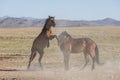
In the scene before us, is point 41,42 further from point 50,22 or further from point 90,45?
point 90,45

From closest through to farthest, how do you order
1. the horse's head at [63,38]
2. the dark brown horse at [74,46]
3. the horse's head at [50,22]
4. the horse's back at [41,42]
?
1. the horse's head at [63,38]
2. the dark brown horse at [74,46]
3. the horse's head at [50,22]
4. the horse's back at [41,42]

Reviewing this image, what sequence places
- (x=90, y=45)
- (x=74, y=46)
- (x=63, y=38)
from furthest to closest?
(x=74, y=46), (x=90, y=45), (x=63, y=38)

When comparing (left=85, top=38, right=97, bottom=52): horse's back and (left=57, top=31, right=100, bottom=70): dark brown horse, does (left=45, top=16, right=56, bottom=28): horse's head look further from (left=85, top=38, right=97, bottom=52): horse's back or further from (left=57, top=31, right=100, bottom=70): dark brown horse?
(left=85, top=38, right=97, bottom=52): horse's back

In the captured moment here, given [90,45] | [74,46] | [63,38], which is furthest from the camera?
[74,46]

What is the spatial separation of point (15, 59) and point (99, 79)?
10181 millimetres

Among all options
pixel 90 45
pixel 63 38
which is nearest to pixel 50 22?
pixel 63 38

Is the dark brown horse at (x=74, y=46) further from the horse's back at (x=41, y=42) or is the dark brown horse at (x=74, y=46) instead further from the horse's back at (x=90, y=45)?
the horse's back at (x=41, y=42)

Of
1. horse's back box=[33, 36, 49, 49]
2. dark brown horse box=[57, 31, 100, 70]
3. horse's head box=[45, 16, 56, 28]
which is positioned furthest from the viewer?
horse's back box=[33, 36, 49, 49]

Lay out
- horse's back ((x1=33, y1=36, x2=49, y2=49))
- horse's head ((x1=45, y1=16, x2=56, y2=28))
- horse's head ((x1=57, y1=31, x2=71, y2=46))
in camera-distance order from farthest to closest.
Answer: horse's back ((x1=33, y1=36, x2=49, y2=49)) < horse's head ((x1=45, y1=16, x2=56, y2=28)) < horse's head ((x1=57, y1=31, x2=71, y2=46))

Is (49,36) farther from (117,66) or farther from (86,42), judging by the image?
(117,66)

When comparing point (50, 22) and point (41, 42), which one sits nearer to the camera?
point (50, 22)

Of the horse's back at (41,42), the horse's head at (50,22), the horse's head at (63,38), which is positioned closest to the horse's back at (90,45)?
the horse's head at (63,38)

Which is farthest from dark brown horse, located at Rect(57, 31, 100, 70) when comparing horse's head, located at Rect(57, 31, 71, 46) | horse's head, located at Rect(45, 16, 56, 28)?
horse's head, located at Rect(45, 16, 56, 28)

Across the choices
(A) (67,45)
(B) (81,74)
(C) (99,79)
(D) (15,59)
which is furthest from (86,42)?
(D) (15,59)
